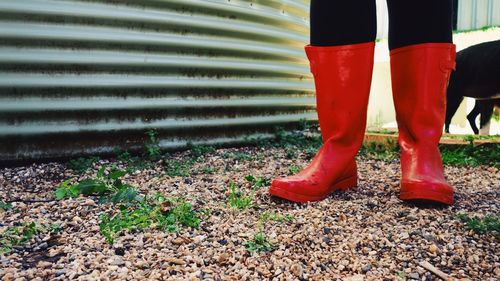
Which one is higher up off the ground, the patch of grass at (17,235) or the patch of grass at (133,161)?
the patch of grass at (133,161)

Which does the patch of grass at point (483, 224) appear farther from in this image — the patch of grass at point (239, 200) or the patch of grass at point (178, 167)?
the patch of grass at point (178, 167)

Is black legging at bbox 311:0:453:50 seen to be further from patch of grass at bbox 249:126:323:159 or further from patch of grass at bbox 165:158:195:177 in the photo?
patch of grass at bbox 249:126:323:159

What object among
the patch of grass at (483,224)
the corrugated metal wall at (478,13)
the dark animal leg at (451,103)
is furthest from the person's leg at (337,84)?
the corrugated metal wall at (478,13)

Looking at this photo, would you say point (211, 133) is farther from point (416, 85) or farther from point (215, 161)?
point (416, 85)

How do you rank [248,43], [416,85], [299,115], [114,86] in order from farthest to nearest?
1. [299,115]
2. [248,43]
3. [114,86]
4. [416,85]

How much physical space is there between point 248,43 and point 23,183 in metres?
1.40

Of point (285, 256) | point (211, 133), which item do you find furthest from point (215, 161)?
point (285, 256)

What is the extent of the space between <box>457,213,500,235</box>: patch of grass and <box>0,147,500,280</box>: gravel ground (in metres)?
0.02

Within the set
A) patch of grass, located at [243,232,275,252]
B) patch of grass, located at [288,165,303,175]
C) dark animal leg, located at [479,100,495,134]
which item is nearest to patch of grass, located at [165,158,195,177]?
patch of grass, located at [288,165,303,175]

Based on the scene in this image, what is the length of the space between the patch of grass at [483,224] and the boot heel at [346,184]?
0.39m

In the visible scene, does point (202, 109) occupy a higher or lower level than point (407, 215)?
higher

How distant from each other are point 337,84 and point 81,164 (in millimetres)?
1077

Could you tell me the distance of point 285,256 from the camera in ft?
3.22

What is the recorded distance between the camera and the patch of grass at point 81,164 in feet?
5.62
